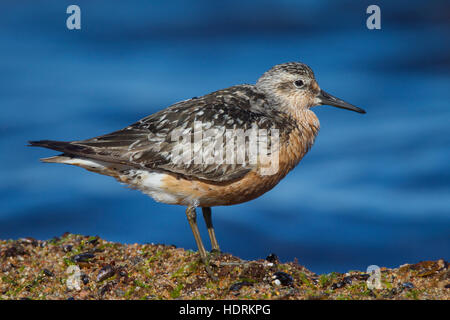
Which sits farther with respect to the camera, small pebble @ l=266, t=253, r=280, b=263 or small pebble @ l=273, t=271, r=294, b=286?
small pebble @ l=266, t=253, r=280, b=263

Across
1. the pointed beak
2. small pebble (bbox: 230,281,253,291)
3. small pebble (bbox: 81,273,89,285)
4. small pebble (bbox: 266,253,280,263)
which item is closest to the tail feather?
small pebble (bbox: 81,273,89,285)

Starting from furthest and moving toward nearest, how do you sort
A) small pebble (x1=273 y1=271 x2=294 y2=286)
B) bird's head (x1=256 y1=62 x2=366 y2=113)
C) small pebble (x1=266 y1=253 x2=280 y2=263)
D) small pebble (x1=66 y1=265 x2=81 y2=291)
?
bird's head (x1=256 y1=62 x2=366 y2=113), small pebble (x1=266 y1=253 x2=280 y2=263), small pebble (x1=66 y1=265 x2=81 y2=291), small pebble (x1=273 y1=271 x2=294 y2=286)

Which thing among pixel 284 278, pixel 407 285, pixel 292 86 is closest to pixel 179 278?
pixel 284 278

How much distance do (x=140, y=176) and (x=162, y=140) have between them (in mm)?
587

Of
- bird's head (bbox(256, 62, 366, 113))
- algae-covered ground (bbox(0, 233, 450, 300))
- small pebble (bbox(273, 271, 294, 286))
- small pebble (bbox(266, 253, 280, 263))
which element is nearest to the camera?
algae-covered ground (bbox(0, 233, 450, 300))

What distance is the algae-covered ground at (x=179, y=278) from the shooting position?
7004mm

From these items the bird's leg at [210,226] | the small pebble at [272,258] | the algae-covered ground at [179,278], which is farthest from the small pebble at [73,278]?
the small pebble at [272,258]

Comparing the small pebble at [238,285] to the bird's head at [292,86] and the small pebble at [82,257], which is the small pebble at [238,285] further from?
the bird's head at [292,86]

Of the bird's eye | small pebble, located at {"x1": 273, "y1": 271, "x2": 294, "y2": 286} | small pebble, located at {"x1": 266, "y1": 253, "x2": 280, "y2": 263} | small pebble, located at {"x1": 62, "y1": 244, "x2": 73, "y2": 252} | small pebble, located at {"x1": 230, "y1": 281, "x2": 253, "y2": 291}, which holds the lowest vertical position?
small pebble, located at {"x1": 230, "y1": 281, "x2": 253, "y2": 291}

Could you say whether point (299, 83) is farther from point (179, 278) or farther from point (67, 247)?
point (67, 247)

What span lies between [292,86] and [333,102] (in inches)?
30.7

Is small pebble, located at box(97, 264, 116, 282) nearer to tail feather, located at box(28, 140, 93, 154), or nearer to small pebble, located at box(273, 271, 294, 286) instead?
tail feather, located at box(28, 140, 93, 154)

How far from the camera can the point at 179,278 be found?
7516mm

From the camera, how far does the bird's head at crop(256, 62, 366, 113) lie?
8.80 m
